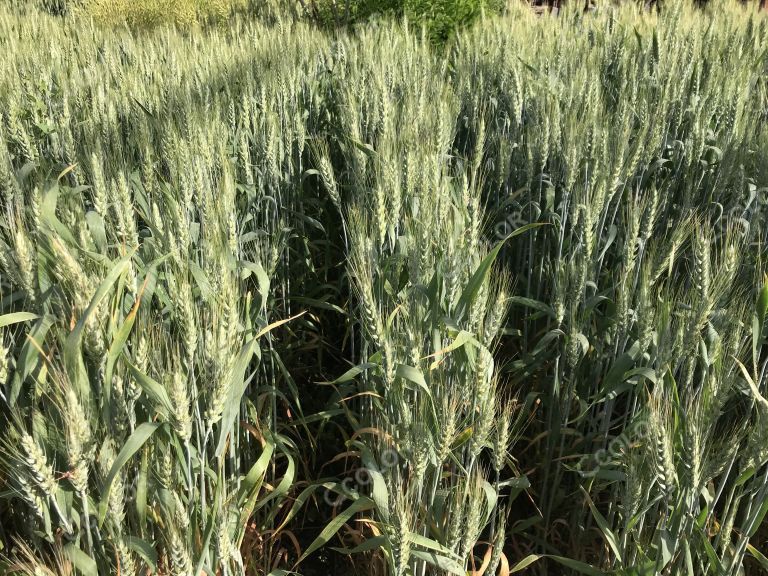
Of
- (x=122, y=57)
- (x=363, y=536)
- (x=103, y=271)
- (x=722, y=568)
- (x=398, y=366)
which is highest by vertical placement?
(x=122, y=57)

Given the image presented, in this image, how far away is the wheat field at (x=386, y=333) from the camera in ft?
3.58

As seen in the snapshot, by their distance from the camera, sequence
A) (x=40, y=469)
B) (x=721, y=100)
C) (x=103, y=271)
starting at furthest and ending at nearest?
1. (x=721, y=100)
2. (x=103, y=271)
3. (x=40, y=469)

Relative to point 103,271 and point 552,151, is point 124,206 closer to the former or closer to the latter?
point 103,271

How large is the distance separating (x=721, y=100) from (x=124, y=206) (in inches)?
88.9

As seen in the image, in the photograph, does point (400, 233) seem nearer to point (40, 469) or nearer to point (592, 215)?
point (592, 215)

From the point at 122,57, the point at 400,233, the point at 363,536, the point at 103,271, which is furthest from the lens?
the point at 122,57

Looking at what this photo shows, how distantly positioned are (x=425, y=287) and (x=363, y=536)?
63 centimetres

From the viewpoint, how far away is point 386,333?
1.19m

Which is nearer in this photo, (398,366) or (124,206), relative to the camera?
(398,366)

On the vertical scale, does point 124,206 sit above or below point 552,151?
above

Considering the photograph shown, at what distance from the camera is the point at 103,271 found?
49.3 inches

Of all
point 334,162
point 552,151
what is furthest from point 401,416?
point 334,162

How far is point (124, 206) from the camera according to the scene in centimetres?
144

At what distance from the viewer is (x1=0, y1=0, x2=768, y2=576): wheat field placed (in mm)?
1092
